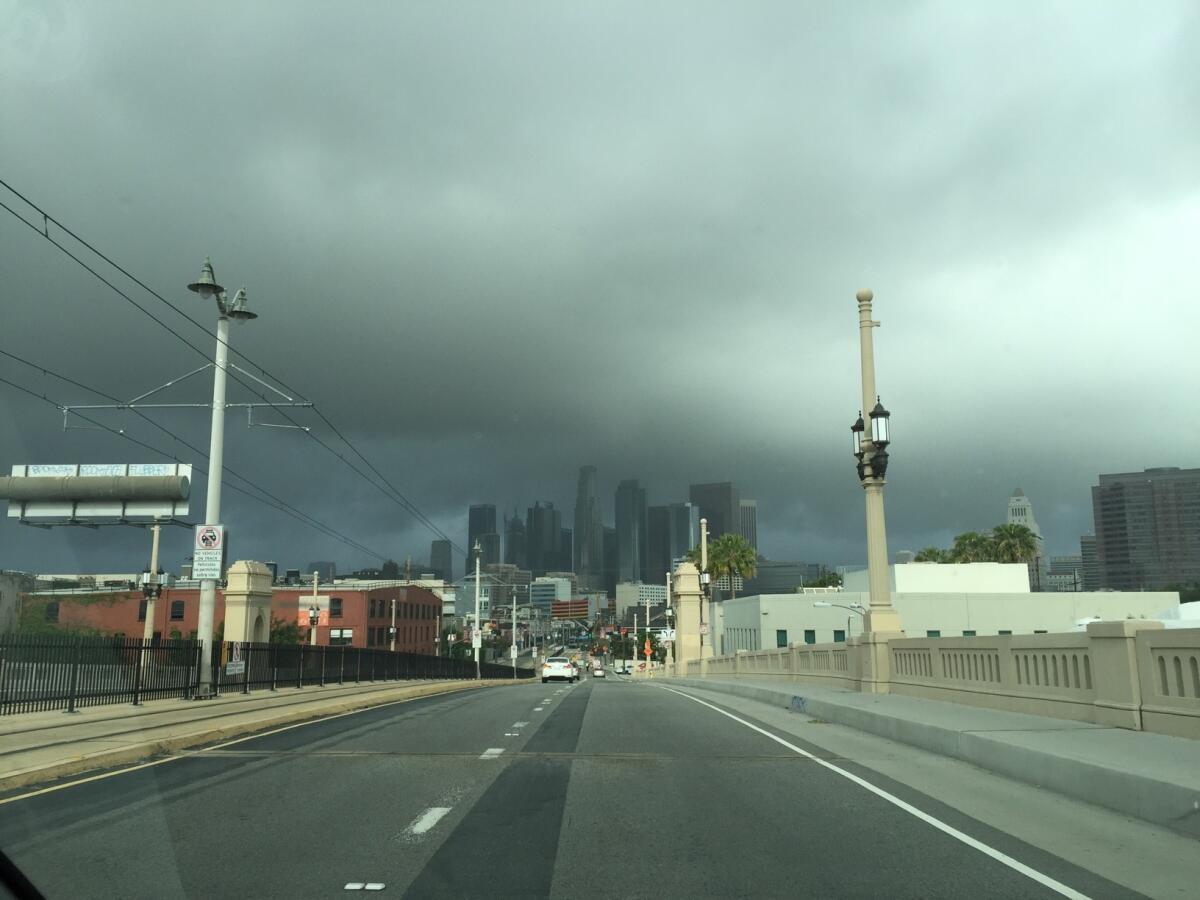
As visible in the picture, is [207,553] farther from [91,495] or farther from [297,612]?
[297,612]

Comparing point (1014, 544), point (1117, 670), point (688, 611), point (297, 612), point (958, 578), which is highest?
point (1014, 544)

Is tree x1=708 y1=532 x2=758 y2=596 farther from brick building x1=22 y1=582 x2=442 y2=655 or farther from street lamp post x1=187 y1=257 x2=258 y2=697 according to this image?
street lamp post x1=187 y1=257 x2=258 y2=697

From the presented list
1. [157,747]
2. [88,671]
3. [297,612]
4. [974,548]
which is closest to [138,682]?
[88,671]

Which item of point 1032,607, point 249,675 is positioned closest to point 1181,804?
point 249,675

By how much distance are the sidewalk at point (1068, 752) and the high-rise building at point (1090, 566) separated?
137 m

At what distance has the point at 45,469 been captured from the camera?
30.9 m

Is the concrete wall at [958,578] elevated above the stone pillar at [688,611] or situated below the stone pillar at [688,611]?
above

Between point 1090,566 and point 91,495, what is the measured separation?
141647 millimetres

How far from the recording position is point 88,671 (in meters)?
19.8

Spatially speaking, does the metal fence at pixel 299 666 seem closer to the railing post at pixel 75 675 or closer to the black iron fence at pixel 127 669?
the black iron fence at pixel 127 669

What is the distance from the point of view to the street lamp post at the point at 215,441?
23.7 meters

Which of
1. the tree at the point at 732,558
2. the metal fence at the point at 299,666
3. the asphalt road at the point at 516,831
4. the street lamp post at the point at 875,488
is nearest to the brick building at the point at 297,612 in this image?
the tree at the point at 732,558

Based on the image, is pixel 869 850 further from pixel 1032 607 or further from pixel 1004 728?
pixel 1032 607

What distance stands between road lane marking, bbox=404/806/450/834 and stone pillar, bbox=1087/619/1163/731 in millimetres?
8440
